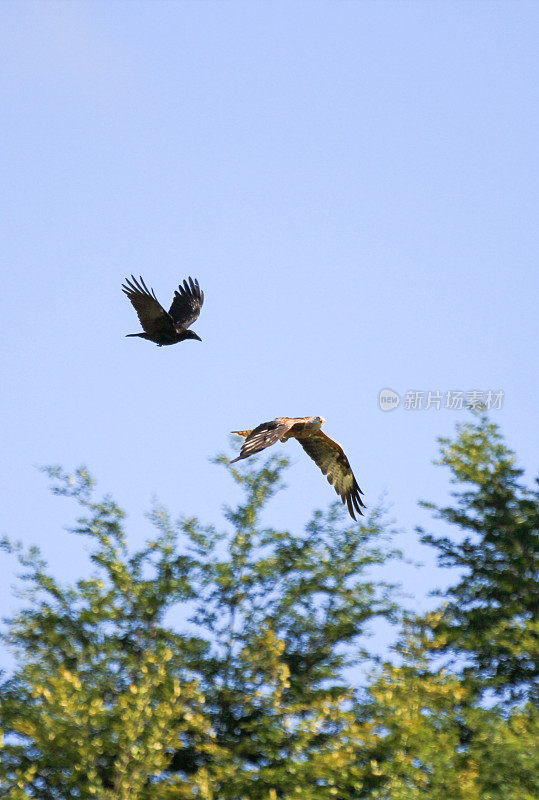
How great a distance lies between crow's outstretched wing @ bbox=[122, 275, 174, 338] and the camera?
39.8 feet

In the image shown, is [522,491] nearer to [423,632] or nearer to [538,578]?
[538,578]

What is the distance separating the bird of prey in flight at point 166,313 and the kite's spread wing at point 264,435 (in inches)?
68.5

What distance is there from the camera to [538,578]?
13.7m

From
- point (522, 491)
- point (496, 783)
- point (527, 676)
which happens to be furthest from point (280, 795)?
point (522, 491)

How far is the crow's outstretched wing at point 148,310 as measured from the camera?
39.8 feet

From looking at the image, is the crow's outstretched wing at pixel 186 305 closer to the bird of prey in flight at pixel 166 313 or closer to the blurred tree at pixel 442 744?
the bird of prey in flight at pixel 166 313

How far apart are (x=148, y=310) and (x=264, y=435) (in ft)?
8.11

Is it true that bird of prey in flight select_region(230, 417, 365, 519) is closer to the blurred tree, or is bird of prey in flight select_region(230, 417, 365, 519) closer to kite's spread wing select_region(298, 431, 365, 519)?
kite's spread wing select_region(298, 431, 365, 519)

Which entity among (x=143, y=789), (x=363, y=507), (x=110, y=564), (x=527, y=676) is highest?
(x=363, y=507)

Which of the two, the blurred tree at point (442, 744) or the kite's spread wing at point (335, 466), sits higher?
the kite's spread wing at point (335, 466)

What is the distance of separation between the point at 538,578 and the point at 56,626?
5892 millimetres

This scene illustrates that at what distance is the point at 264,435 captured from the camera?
10594 millimetres

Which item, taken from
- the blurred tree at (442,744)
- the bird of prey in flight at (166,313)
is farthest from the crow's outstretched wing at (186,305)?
the blurred tree at (442,744)

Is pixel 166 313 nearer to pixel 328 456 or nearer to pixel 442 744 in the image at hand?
pixel 328 456
